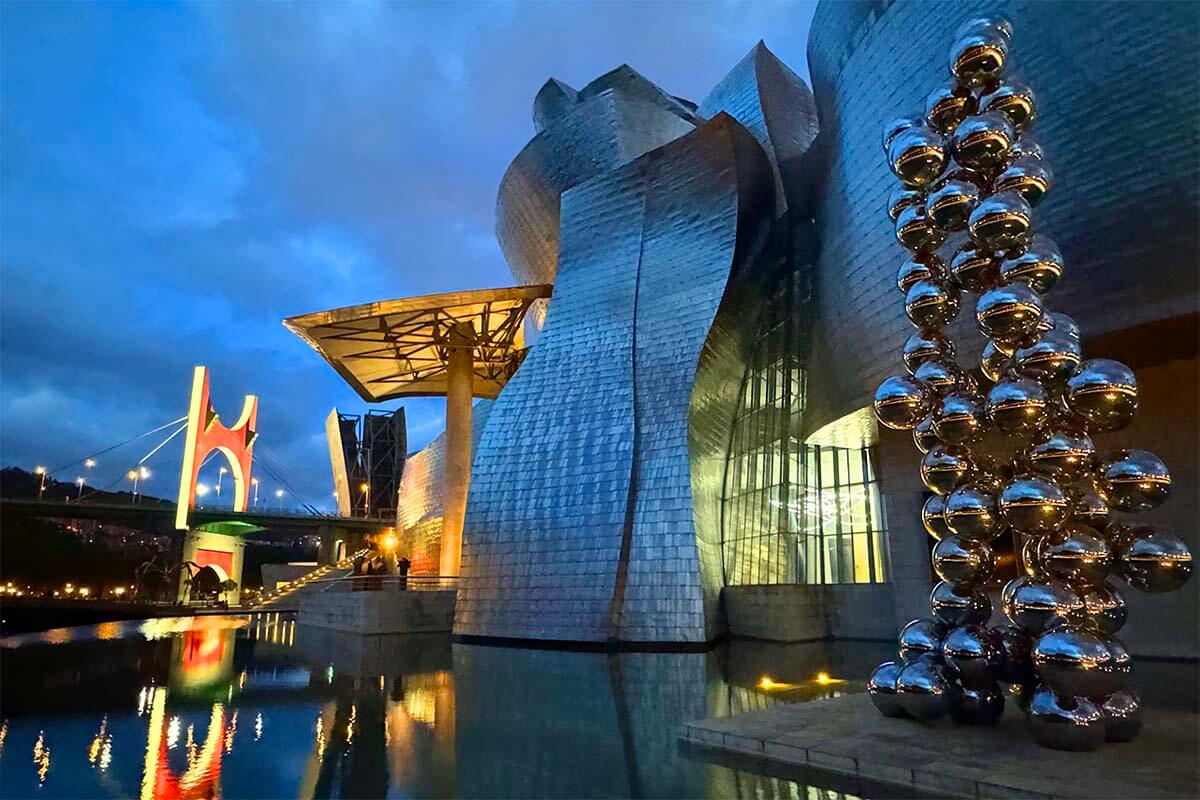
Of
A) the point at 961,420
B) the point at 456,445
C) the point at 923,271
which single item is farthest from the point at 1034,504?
the point at 456,445

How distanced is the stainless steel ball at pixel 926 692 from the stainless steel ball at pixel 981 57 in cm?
477

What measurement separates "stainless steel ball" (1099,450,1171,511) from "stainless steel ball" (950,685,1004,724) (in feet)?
5.56

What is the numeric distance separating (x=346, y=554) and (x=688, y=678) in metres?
48.1

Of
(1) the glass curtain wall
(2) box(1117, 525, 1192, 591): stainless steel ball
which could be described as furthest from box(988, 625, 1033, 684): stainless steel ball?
(1) the glass curtain wall

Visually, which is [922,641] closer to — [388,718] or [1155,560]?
[1155,560]

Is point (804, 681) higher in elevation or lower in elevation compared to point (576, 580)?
lower

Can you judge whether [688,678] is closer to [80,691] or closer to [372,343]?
[80,691]

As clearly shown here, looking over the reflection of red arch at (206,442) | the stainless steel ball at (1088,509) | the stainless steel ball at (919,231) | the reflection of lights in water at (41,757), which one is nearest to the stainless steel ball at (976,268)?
the stainless steel ball at (919,231)

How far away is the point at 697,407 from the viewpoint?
15.9m

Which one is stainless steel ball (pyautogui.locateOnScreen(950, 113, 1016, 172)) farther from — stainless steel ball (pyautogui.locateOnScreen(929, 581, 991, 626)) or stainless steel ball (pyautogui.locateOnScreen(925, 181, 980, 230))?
stainless steel ball (pyautogui.locateOnScreen(929, 581, 991, 626))

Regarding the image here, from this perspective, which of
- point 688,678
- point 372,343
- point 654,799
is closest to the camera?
point 654,799

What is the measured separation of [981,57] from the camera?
5793 millimetres

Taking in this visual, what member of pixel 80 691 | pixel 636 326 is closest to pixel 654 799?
pixel 80 691

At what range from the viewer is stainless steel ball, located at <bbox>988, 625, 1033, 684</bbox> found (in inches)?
214
